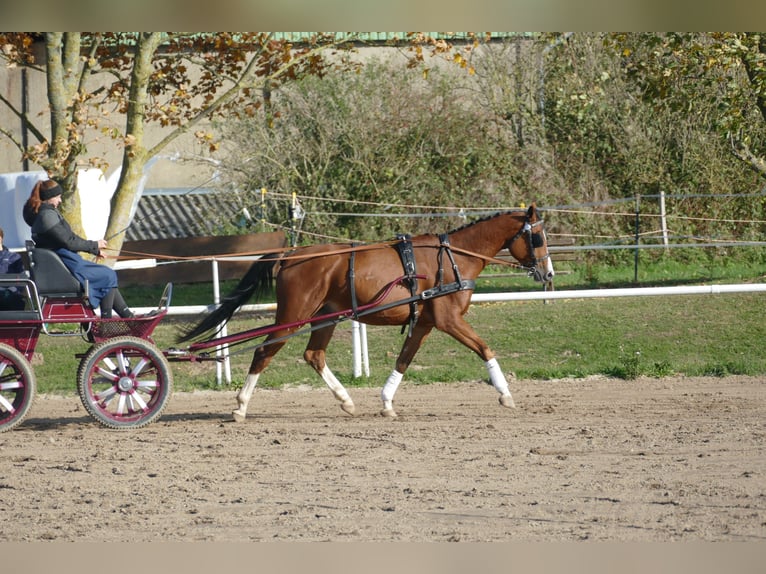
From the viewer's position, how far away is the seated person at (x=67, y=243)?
25.5ft

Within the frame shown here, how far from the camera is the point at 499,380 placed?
857cm

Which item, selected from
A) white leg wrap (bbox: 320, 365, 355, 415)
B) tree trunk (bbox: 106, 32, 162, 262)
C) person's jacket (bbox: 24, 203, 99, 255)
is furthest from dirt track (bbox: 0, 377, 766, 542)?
tree trunk (bbox: 106, 32, 162, 262)

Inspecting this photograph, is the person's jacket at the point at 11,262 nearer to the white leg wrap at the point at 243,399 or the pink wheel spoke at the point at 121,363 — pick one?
the pink wheel spoke at the point at 121,363

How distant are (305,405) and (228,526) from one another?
4.31m

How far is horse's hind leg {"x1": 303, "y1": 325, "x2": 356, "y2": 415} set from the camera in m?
8.73

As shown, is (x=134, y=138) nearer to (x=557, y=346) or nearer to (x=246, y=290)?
(x=246, y=290)

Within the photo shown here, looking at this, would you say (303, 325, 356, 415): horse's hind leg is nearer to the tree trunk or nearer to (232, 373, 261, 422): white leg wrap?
(232, 373, 261, 422): white leg wrap

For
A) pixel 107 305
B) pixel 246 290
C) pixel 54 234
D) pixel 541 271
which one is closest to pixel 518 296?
pixel 541 271

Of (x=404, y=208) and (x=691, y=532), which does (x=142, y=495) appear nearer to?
(x=691, y=532)

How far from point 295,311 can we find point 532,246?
7.04ft

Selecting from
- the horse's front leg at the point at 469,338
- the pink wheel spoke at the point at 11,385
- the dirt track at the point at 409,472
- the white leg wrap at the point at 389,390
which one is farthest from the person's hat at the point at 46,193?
the horse's front leg at the point at 469,338

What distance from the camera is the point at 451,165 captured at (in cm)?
1855

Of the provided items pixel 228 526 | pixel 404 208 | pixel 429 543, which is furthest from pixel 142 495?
pixel 404 208

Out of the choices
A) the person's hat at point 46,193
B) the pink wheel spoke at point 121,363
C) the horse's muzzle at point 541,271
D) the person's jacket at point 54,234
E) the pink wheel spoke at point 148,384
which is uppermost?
the person's hat at point 46,193
